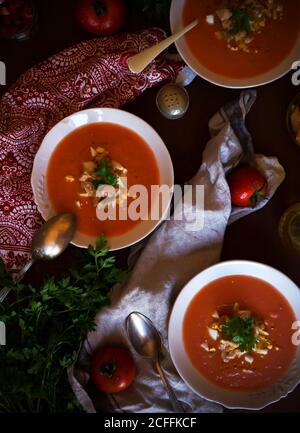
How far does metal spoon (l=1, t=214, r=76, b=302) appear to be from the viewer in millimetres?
1659

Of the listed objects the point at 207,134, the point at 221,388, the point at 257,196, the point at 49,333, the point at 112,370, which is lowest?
the point at 221,388

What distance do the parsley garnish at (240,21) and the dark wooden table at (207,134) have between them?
0.18 meters

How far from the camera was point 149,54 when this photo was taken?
167 centimetres

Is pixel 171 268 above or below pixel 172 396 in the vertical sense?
above

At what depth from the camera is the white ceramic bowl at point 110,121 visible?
5.57 feet

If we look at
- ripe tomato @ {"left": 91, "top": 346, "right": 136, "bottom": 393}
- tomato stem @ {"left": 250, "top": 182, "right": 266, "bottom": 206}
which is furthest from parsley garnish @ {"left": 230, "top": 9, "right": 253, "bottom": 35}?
ripe tomato @ {"left": 91, "top": 346, "right": 136, "bottom": 393}

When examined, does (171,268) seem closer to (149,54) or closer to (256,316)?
(256,316)

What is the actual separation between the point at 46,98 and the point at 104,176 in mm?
322

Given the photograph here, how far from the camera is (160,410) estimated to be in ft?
5.59

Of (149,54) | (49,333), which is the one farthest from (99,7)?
(49,333)

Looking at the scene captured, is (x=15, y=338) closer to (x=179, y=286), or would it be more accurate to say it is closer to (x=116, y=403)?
(x=116, y=403)

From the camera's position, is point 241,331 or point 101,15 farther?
point 101,15

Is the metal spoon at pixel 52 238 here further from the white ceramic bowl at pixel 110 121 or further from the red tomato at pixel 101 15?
the red tomato at pixel 101 15

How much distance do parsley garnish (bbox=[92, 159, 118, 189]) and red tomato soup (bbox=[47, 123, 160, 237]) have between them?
1.9 inches
